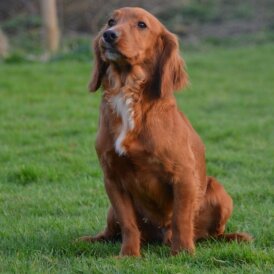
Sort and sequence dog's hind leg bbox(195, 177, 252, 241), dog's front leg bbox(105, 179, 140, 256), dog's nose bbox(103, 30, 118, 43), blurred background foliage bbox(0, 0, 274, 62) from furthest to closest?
blurred background foliage bbox(0, 0, 274, 62)
dog's hind leg bbox(195, 177, 252, 241)
dog's front leg bbox(105, 179, 140, 256)
dog's nose bbox(103, 30, 118, 43)

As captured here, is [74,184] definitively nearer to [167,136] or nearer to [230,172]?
[230,172]

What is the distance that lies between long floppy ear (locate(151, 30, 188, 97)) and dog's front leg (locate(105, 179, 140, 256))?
0.71m

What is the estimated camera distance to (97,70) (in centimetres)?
539

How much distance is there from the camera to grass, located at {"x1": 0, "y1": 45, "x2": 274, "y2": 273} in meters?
4.94

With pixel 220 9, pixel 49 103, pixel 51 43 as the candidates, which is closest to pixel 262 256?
pixel 49 103

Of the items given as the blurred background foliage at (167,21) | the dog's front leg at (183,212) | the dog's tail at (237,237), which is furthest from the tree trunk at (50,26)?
the dog's front leg at (183,212)

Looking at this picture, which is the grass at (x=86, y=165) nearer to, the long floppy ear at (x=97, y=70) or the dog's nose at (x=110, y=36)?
the long floppy ear at (x=97, y=70)

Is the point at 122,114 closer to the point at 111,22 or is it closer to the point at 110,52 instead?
the point at 110,52

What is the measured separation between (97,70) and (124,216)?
3.43 ft

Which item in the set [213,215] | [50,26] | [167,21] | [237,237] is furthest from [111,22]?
[167,21]

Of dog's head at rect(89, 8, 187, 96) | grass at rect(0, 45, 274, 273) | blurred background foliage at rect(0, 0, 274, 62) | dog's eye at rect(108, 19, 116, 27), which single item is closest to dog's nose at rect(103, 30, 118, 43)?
dog's head at rect(89, 8, 187, 96)

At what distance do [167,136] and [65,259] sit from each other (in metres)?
1.05

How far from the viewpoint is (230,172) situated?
311 inches

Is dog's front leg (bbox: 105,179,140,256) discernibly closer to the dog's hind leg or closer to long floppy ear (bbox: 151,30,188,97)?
the dog's hind leg
